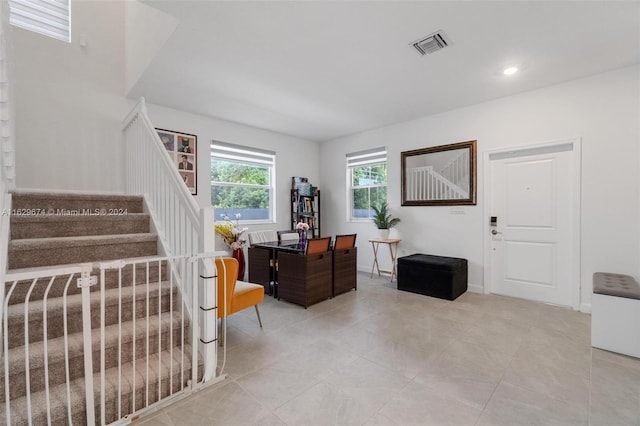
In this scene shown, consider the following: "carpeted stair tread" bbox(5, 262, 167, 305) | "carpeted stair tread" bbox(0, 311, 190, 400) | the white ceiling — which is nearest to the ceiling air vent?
the white ceiling

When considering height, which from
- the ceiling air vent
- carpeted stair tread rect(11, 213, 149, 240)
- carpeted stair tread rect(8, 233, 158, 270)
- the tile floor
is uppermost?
the ceiling air vent

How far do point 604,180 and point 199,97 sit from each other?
16.5ft

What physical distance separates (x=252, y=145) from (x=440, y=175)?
328 centimetres

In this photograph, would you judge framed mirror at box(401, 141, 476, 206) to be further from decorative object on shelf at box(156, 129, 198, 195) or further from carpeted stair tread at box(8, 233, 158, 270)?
carpeted stair tread at box(8, 233, 158, 270)

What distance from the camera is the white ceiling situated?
7.33 feet

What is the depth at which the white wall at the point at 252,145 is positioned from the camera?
4.28 m

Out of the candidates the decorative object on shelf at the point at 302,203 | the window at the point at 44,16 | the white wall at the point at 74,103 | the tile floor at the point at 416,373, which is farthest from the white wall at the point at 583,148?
the window at the point at 44,16

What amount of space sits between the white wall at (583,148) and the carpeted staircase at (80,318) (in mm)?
3853

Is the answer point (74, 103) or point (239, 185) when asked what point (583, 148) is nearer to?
point (239, 185)

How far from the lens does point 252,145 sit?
5188 mm

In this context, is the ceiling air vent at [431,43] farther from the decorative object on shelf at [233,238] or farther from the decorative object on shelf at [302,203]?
the decorative object on shelf at [302,203]

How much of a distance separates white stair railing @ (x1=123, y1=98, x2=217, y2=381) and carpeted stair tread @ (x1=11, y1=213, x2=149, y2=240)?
0.63 ft

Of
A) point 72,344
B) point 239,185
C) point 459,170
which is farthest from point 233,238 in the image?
A: point 459,170

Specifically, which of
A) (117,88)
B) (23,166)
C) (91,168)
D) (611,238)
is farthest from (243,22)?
(611,238)
